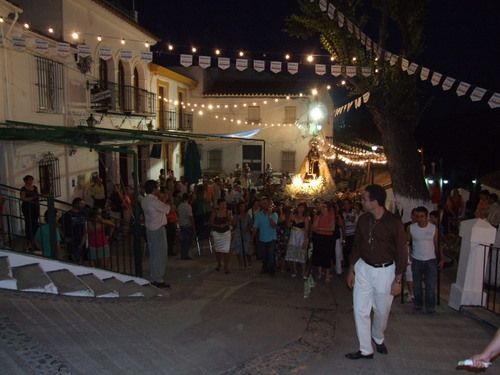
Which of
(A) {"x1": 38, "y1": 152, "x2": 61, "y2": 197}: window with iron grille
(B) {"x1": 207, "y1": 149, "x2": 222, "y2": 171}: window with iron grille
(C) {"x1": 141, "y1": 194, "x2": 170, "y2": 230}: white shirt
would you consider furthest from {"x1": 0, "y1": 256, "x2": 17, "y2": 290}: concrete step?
(B) {"x1": 207, "y1": 149, "x2": 222, "y2": 171}: window with iron grille

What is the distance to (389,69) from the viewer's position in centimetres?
1254

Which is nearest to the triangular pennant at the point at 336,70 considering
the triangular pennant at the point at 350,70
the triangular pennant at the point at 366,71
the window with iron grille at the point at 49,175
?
the triangular pennant at the point at 350,70

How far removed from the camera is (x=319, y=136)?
2906 centimetres

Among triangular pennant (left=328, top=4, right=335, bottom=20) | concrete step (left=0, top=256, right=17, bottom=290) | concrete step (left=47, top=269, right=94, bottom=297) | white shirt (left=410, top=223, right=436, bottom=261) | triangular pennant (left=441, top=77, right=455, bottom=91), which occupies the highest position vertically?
triangular pennant (left=328, top=4, right=335, bottom=20)

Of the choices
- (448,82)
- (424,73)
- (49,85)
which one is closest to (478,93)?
(448,82)

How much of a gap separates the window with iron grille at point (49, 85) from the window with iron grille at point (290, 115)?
58.0 feet

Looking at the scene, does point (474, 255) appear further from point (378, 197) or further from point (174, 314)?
point (174, 314)

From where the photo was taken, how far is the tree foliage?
41.3ft

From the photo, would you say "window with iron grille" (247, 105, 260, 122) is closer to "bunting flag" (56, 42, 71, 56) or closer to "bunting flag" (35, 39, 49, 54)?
"bunting flag" (56, 42, 71, 56)

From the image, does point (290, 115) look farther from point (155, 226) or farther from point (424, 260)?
point (424, 260)

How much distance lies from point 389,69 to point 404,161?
8.78 feet

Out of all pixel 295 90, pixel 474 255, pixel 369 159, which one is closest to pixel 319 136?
pixel 295 90

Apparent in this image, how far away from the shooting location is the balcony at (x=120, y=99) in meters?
14.2

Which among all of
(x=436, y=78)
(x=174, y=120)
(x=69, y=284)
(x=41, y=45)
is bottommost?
(x=69, y=284)
